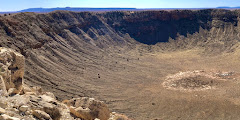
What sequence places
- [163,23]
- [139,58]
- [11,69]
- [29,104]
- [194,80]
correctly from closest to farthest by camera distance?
[29,104] < [11,69] < [194,80] < [139,58] < [163,23]

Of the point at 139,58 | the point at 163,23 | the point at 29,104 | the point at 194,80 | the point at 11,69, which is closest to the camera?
the point at 29,104

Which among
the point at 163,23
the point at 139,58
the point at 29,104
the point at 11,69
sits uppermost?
the point at 163,23

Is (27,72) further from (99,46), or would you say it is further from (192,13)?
(192,13)

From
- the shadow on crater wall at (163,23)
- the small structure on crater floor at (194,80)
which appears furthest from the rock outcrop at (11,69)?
the shadow on crater wall at (163,23)

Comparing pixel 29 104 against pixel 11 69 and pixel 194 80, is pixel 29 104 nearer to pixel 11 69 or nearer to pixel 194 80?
pixel 11 69

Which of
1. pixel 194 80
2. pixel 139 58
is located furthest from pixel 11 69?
pixel 139 58

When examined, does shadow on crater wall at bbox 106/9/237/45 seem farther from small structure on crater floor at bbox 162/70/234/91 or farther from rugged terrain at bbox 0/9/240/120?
small structure on crater floor at bbox 162/70/234/91
